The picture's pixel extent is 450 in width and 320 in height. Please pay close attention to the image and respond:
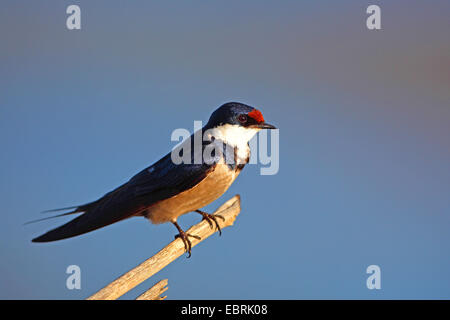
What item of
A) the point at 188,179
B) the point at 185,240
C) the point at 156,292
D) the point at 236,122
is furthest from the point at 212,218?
the point at 156,292

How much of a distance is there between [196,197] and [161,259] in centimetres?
26

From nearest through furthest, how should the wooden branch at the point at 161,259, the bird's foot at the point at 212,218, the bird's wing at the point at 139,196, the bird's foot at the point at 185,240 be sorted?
the wooden branch at the point at 161,259 → the bird's wing at the point at 139,196 → the bird's foot at the point at 185,240 → the bird's foot at the point at 212,218

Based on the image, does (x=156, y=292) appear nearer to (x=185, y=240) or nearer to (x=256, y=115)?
(x=185, y=240)

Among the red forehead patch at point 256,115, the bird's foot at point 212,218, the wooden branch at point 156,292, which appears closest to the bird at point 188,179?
the red forehead patch at point 256,115

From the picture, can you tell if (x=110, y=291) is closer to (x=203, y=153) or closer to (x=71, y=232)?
(x=71, y=232)

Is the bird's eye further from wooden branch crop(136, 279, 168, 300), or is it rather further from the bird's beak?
wooden branch crop(136, 279, 168, 300)

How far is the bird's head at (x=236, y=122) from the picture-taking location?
5.87 ft

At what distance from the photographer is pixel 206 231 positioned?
79.0 inches

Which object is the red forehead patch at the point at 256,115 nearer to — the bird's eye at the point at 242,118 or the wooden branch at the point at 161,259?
the bird's eye at the point at 242,118

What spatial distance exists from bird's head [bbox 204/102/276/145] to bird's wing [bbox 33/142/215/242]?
0.14 m

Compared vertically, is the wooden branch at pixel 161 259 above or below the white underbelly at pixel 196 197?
below

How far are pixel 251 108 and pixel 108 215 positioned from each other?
635mm

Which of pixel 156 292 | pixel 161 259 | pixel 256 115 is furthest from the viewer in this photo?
pixel 256 115

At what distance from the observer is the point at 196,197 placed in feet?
5.89
